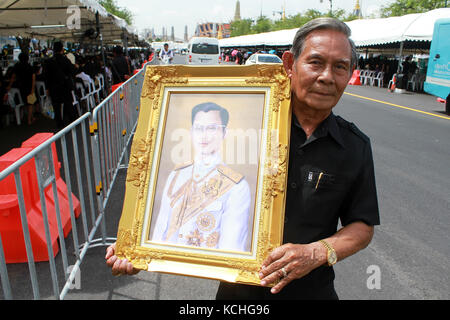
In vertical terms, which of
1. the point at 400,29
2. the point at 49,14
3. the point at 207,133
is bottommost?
the point at 207,133

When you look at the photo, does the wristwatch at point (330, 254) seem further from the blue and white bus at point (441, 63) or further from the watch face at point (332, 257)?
the blue and white bus at point (441, 63)

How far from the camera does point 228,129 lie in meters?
1.47

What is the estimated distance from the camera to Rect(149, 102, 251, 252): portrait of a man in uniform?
4.48ft

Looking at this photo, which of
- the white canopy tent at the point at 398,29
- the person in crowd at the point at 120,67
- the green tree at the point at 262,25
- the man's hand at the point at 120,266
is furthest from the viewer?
the green tree at the point at 262,25

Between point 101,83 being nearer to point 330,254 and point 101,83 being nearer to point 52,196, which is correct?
point 52,196

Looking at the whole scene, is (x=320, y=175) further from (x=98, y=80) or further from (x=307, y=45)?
(x=98, y=80)

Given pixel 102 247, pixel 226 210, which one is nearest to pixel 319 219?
pixel 226 210

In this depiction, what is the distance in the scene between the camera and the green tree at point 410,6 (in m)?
35.9

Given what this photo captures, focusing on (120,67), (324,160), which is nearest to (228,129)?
(324,160)

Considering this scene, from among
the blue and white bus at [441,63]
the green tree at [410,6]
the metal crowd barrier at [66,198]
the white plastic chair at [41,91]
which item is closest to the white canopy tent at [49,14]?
the white plastic chair at [41,91]

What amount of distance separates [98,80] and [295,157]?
1144 cm

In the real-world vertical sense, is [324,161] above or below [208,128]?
below

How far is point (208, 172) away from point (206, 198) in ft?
0.36

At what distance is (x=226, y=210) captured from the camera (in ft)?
4.57
